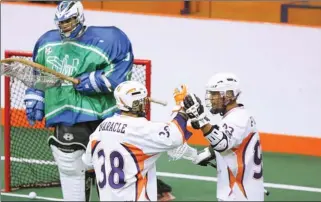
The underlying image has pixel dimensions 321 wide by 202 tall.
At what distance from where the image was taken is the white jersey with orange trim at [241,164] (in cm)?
699

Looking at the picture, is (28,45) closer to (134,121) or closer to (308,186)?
(308,186)

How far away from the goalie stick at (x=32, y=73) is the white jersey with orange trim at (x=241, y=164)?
3.17 ft

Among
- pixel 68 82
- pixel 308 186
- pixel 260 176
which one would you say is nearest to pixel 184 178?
pixel 308 186

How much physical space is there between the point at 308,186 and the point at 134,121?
A: 2.88 metres

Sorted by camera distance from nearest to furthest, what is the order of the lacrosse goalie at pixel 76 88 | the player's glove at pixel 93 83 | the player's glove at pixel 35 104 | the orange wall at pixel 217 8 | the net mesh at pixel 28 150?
→ 1. the player's glove at pixel 93 83
2. the lacrosse goalie at pixel 76 88
3. the player's glove at pixel 35 104
4. the net mesh at pixel 28 150
5. the orange wall at pixel 217 8

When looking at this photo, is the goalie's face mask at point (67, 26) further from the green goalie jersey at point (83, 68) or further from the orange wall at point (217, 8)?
the orange wall at point (217, 8)

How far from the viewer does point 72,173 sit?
8.04 metres

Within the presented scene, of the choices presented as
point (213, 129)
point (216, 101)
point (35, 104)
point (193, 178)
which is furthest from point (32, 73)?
point (193, 178)

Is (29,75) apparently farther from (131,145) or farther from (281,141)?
(281,141)

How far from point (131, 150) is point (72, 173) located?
3.93ft

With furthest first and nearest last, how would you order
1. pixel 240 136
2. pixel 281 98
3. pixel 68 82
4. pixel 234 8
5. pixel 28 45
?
pixel 234 8 < pixel 28 45 < pixel 281 98 < pixel 68 82 < pixel 240 136

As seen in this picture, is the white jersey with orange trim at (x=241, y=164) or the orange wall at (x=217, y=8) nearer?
the white jersey with orange trim at (x=241, y=164)

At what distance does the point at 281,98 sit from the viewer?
1021 centimetres


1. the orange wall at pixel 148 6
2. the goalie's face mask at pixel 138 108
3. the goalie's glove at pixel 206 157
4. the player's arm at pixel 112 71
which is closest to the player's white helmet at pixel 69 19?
the player's arm at pixel 112 71
